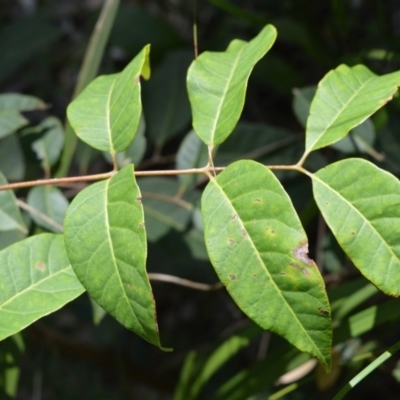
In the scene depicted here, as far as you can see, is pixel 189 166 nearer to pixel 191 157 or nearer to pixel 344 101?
pixel 191 157

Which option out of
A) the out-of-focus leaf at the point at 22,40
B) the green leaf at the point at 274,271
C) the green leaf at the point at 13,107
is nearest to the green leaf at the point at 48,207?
the green leaf at the point at 13,107

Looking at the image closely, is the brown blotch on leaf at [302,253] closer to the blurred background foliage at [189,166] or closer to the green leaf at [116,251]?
the green leaf at [116,251]

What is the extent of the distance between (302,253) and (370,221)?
0.27ft

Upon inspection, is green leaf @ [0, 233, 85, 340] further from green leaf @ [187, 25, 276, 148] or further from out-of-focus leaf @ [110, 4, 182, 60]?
out-of-focus leaf @ [110, 4, 182, 60]

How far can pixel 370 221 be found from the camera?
2.28 ft

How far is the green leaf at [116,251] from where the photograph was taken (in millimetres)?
685

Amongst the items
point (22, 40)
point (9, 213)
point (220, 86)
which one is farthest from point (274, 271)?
point (22, 40)

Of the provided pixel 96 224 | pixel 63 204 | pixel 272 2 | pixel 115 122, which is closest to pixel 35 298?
pixel 96 224

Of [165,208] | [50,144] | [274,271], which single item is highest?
[274,271]

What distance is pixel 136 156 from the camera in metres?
1.25

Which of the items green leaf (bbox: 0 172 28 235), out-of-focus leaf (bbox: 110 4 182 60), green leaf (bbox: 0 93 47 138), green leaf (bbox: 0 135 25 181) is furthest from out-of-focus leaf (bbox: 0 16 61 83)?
green leaf (bbox: 0 172 28 235)

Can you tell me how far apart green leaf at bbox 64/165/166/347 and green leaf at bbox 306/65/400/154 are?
0.22m

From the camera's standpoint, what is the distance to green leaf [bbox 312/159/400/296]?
684 millimetres

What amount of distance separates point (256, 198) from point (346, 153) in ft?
1.89
